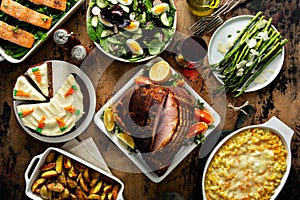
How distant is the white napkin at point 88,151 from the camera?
4145 mm

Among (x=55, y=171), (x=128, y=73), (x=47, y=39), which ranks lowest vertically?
(x=55, y=171)

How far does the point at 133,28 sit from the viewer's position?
12.9ft

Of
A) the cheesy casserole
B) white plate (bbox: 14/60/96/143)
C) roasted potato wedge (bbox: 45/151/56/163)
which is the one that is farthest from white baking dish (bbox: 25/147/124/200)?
the cheesy casserole

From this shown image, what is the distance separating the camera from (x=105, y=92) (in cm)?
418

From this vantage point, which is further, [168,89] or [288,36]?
[288,36]

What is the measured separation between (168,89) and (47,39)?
112cm

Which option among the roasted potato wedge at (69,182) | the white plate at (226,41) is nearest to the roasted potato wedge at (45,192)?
the roasted potato wedge at (69,182)

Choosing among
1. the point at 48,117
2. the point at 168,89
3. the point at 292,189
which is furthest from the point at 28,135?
the point at 292,189

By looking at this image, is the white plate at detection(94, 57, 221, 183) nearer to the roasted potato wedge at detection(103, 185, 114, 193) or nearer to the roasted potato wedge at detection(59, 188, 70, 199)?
the roasted potato wedge at detection(103, 185, 114, 193)

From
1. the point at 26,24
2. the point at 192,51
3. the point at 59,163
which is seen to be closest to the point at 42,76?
the point at 26,24

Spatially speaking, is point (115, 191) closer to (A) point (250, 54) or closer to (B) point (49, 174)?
(B) point (49, 174)

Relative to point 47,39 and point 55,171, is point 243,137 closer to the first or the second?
point 55,171

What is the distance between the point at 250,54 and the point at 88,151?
1562 mm

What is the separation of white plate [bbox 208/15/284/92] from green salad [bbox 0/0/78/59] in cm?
119
